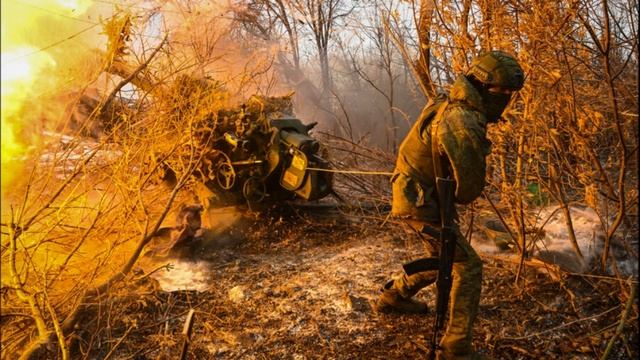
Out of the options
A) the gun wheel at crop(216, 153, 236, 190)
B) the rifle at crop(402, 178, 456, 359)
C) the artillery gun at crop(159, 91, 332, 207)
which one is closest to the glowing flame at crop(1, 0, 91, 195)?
the artillery gun at crop(159, 91, 332, 207)

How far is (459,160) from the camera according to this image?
272 cm

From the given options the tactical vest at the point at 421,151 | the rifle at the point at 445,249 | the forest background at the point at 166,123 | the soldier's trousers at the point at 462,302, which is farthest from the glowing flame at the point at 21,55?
the soldier's trousers at the point at 462,302

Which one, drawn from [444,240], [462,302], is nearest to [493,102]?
[444,240]

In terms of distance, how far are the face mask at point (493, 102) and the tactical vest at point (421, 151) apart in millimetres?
262

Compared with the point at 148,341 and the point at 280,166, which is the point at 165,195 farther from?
the point at 148,341

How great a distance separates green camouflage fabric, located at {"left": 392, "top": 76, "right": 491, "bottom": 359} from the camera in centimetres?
272

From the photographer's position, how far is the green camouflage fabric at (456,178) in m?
2.72

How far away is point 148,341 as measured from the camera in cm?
349

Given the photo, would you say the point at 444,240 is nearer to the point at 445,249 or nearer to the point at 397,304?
the point at 445,249

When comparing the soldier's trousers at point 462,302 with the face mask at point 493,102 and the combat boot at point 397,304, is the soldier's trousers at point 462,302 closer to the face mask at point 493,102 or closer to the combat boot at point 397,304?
the combat boot at point 397,304

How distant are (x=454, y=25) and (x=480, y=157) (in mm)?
1816

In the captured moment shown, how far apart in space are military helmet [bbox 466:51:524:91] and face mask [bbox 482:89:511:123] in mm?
116

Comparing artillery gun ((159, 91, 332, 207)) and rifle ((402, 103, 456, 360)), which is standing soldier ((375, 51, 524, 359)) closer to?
rifle ((402, 103, 456, 360))

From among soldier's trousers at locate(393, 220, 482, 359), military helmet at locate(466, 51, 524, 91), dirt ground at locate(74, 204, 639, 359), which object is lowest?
dirt ground at locate(74, 204, 639, 359)
